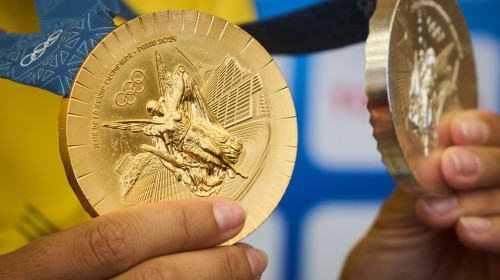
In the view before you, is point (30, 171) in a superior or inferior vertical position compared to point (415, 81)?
inferior

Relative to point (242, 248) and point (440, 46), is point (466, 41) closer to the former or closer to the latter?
point (440, 46)

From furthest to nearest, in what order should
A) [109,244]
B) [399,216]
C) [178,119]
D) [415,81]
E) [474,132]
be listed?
[399,216], [474,132], [415,81], [178,119], [109,244]

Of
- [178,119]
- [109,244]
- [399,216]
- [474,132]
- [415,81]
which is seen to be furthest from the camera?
[399,216]

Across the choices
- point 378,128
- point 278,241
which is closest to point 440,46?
point 378,128

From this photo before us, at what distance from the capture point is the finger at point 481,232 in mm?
800

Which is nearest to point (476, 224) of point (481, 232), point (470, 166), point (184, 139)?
point (481, 232)

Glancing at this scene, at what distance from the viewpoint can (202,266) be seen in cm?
49

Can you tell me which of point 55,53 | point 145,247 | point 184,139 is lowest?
point 145,247

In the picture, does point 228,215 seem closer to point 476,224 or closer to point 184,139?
point 184,139

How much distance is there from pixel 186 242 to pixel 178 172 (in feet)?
0.36

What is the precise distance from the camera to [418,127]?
65cm

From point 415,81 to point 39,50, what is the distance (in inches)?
23.3

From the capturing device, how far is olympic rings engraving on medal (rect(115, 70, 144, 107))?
1.67 feet

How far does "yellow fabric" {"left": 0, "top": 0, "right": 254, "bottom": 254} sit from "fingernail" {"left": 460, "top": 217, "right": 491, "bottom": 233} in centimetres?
79
